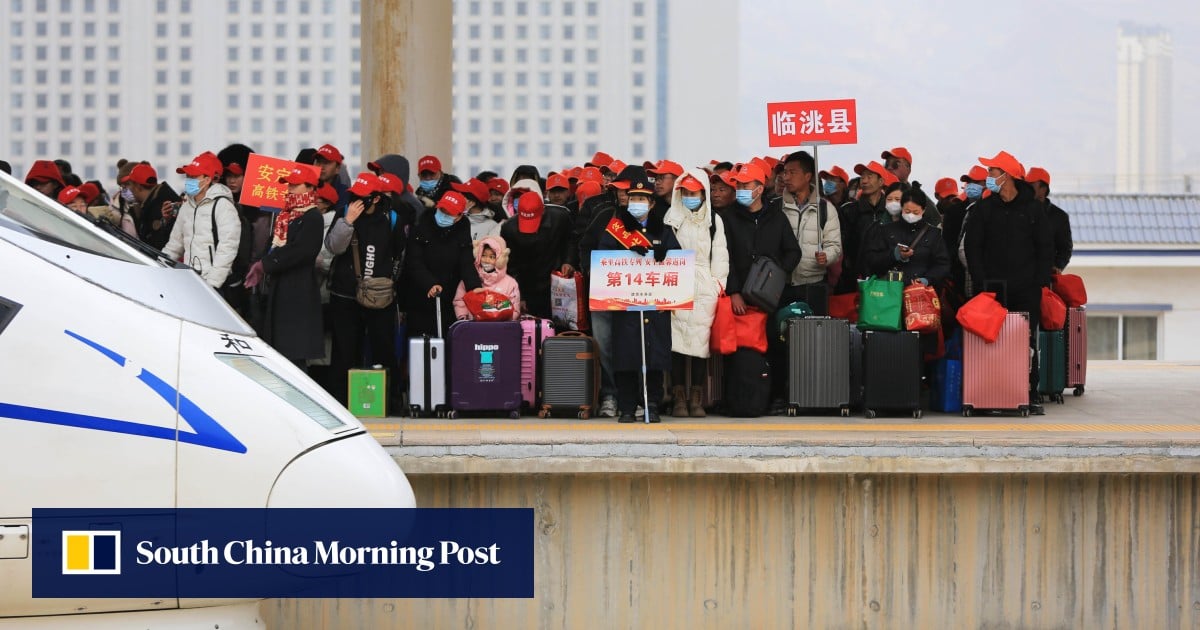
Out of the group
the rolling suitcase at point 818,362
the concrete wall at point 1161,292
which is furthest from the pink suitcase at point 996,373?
the concrete wall at point 1161,292

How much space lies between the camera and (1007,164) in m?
11.1

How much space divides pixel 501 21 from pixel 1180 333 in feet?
63.7

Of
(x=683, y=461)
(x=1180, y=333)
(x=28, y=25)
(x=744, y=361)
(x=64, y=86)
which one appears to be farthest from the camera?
(x=28, y=25)

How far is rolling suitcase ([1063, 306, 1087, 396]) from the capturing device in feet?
43.1

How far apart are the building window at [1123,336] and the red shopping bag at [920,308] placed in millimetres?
20801

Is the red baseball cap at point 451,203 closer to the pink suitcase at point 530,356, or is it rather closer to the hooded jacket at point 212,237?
the pink suitcase at point 530,356

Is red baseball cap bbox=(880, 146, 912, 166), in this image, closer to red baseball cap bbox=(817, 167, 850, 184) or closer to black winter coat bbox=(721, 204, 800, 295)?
red baseball cap bbox=(817, 167, 850, 184)

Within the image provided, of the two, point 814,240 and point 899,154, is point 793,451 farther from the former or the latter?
point 899,154

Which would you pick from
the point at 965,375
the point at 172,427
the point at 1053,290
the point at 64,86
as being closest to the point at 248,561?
the point at 172,427

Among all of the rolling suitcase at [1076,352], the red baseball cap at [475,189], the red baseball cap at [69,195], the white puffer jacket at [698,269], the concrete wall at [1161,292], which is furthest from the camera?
the concrete wall at [1161,292]

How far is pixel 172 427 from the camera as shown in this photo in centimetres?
519

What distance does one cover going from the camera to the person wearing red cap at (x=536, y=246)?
11.1m

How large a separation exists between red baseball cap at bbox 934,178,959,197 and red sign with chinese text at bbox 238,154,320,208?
22.4ft

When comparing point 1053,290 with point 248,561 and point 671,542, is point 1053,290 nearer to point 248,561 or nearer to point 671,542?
point 671,542
